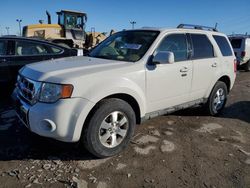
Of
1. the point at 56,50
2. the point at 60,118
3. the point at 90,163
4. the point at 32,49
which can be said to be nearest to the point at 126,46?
the point at 60,118

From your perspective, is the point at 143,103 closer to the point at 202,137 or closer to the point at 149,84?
the point at 149,84

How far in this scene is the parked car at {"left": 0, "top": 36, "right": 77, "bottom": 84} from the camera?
616 centimetres

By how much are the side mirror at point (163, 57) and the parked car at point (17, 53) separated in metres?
3.56

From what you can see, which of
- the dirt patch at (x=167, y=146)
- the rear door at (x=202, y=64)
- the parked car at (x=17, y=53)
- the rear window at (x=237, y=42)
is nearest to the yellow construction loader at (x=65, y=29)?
the rear window at (x=237, y=42)

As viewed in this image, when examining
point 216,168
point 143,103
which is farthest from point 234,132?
point 143,103

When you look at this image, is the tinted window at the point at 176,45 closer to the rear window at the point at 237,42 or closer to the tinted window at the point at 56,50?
the tinted window at the point at 56,50

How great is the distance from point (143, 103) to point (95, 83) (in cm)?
94

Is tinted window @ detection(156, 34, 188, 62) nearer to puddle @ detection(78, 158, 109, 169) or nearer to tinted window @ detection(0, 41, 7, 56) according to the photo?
puddle @ detection(78, 158, 109, 169)

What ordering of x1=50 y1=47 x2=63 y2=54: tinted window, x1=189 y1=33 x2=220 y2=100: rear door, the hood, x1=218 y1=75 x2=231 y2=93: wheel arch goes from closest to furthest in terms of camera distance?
the hood < x1=189 y1=33 x2=220 y2=100: rear door < x1=218 y1=75 x2=231 y2=93: wheel arch < x1=50 y1=47 x2=63 y2=54: tinted window

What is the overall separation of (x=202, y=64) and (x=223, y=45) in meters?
1.11

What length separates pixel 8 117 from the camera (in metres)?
5.21

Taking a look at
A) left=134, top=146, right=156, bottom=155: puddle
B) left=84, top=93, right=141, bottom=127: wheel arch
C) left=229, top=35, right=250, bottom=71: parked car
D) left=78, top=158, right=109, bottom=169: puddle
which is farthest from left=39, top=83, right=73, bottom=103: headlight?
left=229, top=35, right=250, bottom=71: parked car

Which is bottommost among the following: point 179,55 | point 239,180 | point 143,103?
point 239,180

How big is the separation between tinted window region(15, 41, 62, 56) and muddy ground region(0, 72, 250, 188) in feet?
6.67
